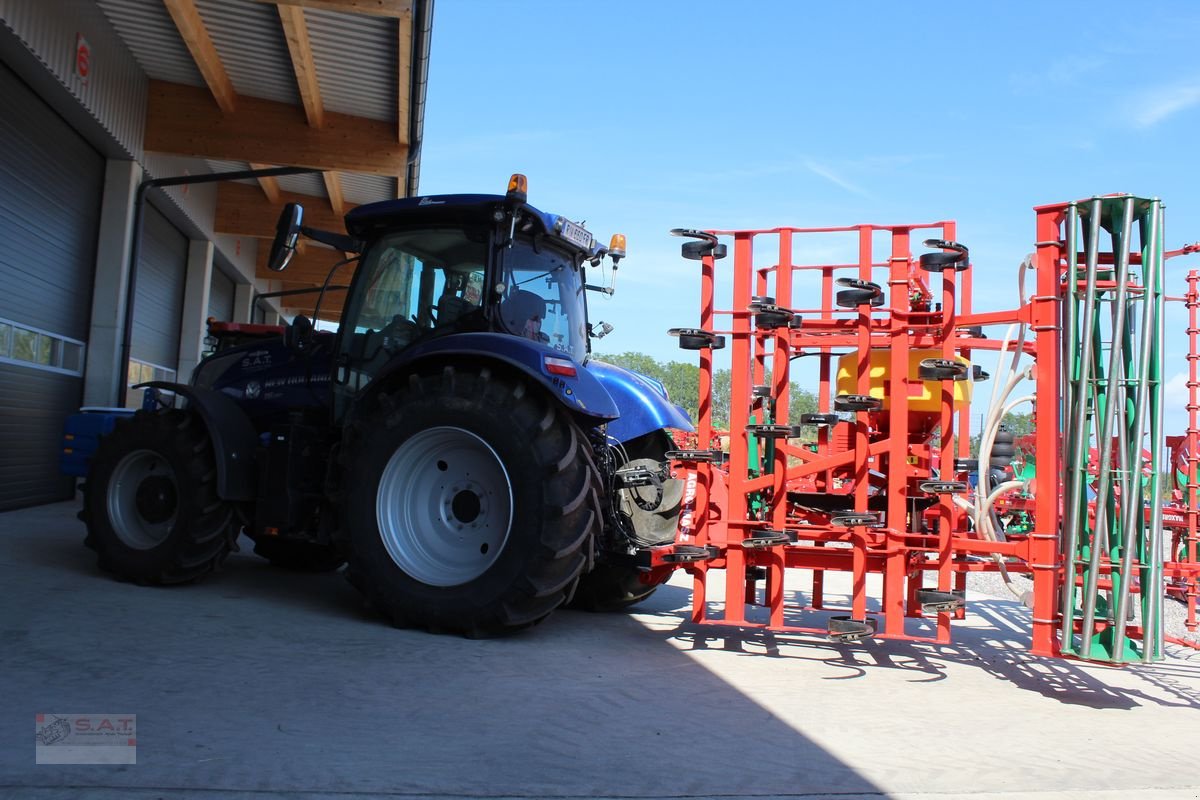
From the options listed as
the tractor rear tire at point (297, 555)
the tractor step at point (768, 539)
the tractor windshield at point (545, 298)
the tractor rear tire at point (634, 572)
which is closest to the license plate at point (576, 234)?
the tractor windshield at point (545, 298)

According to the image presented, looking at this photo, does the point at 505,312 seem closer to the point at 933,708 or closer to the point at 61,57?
the point at 933,708

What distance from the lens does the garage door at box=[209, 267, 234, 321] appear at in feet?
55.1

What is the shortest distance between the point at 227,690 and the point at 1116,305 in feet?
13.3

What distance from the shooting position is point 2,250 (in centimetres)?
822

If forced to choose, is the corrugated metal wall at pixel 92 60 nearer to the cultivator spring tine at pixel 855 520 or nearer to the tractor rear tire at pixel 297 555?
the tractor rear tire at pixel 297 555

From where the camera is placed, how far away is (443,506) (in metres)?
5.21

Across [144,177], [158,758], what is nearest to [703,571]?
[158,758]

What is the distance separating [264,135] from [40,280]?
3089 mm

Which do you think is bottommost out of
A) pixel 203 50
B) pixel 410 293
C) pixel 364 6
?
pixel 410 293

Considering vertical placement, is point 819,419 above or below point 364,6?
below

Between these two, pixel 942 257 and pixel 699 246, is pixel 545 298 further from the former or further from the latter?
pixel 942 257

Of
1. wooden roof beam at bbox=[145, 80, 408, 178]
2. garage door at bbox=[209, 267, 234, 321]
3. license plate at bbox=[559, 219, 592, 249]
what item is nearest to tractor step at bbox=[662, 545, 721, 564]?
license plate at bbox=[559, 219, 592, 249]

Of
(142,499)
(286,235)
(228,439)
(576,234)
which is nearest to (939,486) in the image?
(576,234)

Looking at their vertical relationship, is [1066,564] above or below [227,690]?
above
